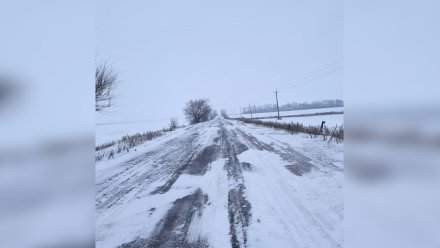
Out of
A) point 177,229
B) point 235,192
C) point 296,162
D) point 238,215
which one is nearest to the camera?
point 177,229

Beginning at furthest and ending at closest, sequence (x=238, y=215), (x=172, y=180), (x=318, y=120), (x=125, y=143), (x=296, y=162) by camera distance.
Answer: (x=318, y=120)
(x=296, y=162)
(x=125, y=143)
(x=172, y=180)
(x=238, y=215)

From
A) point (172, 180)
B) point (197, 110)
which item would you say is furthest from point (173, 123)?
point (172, 180)

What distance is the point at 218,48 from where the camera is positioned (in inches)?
93.1

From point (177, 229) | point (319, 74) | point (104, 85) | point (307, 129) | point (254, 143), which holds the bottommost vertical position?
point (177, 229)

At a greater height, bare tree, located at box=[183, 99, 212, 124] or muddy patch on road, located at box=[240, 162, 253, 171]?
bare tree, located at box=[183, 99, 212, 124]

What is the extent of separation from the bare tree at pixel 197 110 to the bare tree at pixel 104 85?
0.66m

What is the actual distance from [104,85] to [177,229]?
134cm

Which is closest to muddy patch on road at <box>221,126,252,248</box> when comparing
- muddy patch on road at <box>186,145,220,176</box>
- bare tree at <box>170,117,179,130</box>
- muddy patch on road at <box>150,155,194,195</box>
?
muddy patch on road at <box>186,145,220,176</box>

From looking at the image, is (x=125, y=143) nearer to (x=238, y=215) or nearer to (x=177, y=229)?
(x=177, y=229)

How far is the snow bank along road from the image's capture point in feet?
5.67

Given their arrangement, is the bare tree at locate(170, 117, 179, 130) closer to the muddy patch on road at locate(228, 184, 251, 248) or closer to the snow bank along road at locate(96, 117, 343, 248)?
the snow bank along road at locate(96, 117, 343, 248)

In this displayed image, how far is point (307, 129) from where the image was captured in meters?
2.73

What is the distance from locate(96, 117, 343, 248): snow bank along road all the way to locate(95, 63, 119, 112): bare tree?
0.51 meters

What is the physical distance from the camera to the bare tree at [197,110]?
7.64 ft
